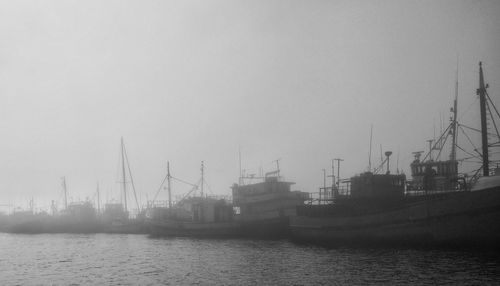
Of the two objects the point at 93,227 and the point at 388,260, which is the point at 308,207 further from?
the point at 93,227

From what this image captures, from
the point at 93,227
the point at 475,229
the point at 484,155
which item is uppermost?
the point at 484,155

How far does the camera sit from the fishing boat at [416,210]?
33.0 meters

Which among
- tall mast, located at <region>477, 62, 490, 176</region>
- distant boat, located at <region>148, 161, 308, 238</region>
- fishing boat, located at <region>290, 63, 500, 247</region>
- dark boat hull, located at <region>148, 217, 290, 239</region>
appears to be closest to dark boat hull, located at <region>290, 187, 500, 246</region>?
fishing boat, located at <region>290, 63, 500, 247</region>

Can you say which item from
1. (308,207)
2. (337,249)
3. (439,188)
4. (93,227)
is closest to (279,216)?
(308,207)

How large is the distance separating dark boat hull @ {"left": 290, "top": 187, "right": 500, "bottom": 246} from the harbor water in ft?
5.40

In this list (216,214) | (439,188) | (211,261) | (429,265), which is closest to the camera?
(429,265)

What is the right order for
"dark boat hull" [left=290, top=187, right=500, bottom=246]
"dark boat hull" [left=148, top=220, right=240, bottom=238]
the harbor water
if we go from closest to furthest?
the harbor water < "dark boat hull" [left=290, top=187, right=500, bottom=246] < "dark boat hull" [left=148, top=220, right=240, bottom=238]

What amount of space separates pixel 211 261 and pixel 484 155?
25.1m

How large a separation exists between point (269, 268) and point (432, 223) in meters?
14.7

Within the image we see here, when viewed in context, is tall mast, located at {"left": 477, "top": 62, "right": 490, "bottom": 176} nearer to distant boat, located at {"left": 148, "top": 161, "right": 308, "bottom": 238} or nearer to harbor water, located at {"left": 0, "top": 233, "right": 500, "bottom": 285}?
harbor water, located at {"left": 0, "top": 233, "right": 500, "bottom": 285}

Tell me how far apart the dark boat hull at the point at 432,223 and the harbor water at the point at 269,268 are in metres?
1.65

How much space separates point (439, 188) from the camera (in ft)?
143

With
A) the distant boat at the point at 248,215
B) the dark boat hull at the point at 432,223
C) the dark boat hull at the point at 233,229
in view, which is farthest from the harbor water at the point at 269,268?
the distant boat at the point at 248,215

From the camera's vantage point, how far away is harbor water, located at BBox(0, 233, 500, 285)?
2562 centimetres
